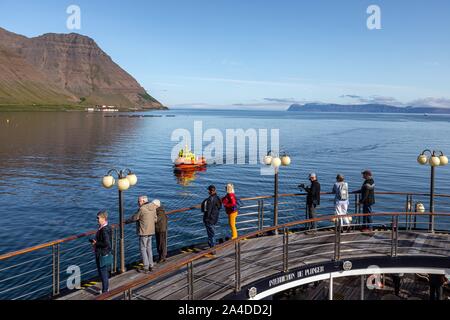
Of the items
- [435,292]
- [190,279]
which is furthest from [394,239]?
[190,279]

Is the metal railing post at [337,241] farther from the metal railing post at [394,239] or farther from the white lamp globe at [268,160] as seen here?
the white lamp globe at [268,160]

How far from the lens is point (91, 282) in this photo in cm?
1154

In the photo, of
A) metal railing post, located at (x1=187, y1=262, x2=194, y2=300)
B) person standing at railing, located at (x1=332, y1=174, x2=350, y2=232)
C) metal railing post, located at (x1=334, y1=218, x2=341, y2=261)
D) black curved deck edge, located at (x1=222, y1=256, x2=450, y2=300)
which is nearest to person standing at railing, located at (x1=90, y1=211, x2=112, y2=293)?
metal railing post, located at (x1=187, y1=262, x2=194, y2=300)

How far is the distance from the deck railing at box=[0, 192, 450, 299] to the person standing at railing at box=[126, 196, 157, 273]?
88cm

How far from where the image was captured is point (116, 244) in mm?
11875

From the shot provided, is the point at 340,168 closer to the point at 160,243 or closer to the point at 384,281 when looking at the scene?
the point at 384,281

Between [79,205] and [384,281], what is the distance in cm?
2746

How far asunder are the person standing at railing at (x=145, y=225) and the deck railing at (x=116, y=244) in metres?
0.88

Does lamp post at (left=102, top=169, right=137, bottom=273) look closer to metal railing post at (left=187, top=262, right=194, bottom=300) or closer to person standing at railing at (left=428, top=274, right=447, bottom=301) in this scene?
metal railing post at (left=187, top=262, right=194, bottom=300)

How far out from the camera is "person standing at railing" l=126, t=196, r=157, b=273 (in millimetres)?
11867

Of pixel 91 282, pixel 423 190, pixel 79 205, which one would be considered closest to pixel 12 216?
pixel 79 205

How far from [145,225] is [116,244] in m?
1.01

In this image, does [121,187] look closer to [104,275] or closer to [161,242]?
[161,242]

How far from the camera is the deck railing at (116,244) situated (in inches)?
629
